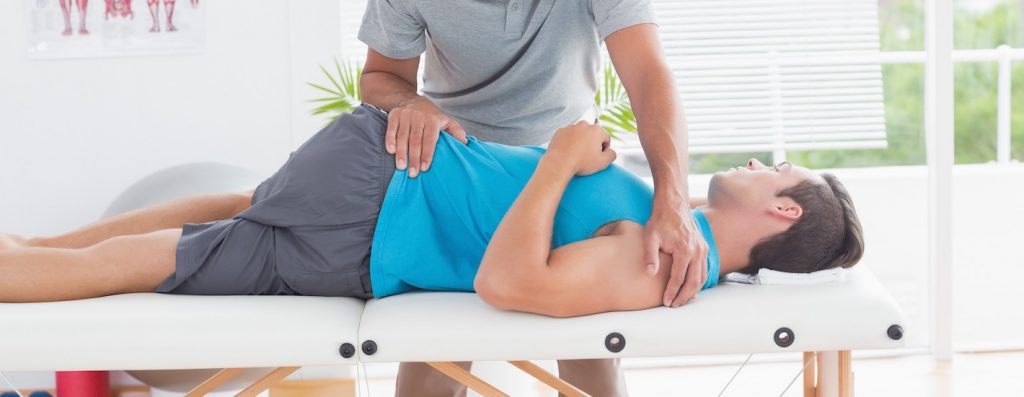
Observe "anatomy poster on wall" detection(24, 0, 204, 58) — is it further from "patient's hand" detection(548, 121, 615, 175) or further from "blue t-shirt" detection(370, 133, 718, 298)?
"patient's hand" detection(548, 121, 615, 175)

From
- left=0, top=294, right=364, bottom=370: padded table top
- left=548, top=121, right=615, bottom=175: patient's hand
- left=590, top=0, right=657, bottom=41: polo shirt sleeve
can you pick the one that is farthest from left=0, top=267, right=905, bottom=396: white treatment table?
left=590, top=0, right=657, bottom=41: polo shirt sleeve

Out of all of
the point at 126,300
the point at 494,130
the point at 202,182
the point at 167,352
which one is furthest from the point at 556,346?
the point at 202,182

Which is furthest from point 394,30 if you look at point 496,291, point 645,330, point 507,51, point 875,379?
point 875,379

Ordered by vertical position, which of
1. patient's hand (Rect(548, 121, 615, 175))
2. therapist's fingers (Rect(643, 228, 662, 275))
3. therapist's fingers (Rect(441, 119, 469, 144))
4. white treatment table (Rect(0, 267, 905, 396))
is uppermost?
therapist's fingers (Rect(441, 119, 469, 144))

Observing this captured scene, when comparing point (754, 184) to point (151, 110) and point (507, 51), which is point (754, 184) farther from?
point (151, 110)

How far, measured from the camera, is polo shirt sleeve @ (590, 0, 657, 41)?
1.73 meters

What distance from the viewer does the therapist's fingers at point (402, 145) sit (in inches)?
61.3

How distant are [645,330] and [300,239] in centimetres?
57

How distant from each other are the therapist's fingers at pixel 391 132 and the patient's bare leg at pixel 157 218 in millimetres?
320

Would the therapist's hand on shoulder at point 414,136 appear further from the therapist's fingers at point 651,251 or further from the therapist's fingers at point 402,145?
the therapist's fingers at point 651,251

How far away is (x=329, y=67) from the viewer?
305cm

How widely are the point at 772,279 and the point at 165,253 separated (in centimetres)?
95

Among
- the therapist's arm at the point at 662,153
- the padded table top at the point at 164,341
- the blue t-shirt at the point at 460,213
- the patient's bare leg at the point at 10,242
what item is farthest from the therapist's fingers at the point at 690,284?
the patient's bare leg at the point at 10,242

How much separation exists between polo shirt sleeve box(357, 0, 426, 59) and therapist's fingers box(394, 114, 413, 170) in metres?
0.36
